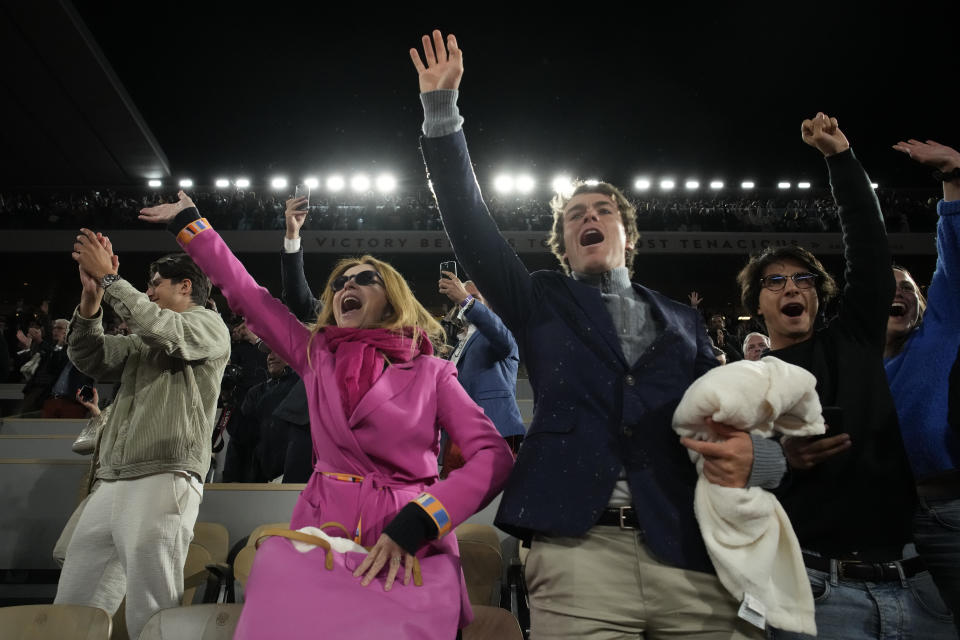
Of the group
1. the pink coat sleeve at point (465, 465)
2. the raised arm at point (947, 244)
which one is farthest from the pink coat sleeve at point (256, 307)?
the raised arm at point (947, 244)

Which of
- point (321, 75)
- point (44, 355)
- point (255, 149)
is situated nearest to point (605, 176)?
point (321, 75)

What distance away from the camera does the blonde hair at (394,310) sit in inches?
64.5

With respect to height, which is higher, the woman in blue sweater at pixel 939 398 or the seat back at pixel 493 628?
the woman in blue sweater at pixel 939 398

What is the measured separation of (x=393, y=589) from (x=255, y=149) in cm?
1473

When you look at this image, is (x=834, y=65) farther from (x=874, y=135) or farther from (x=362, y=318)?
(x=362, y=318)

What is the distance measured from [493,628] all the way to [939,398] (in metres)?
1.36

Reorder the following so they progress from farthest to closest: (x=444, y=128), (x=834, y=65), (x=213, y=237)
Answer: (x=834, y=65) < (x=213, y=237) < (x=444, y=128)

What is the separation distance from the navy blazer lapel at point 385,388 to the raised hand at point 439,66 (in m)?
0.66

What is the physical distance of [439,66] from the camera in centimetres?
128

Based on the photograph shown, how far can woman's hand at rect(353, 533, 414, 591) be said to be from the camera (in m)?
1.06

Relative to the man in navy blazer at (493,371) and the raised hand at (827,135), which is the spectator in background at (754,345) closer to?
→ the man in navy blazer at (493,371)

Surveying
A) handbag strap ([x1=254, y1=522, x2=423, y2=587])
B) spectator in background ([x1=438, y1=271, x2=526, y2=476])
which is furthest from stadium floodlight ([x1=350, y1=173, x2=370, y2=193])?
handbag strap ([x1=254, y1=522, x2=423, y2=587])

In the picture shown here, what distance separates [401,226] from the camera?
1309cm

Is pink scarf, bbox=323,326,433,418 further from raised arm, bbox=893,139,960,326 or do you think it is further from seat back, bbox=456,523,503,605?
raised arm, bbox=893,139,960,326
